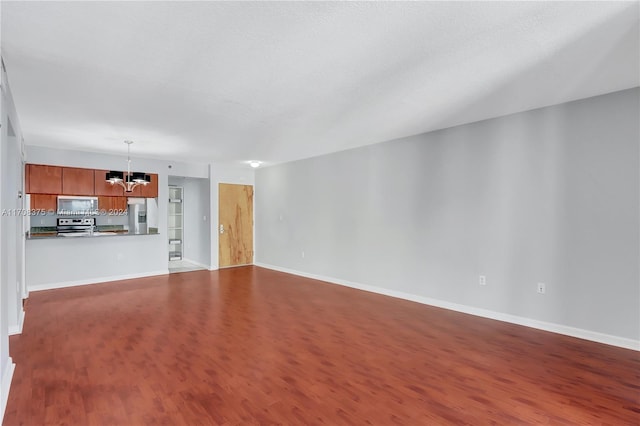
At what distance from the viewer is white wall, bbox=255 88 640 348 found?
10.7 ft

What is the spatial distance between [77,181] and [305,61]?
555 centimetres

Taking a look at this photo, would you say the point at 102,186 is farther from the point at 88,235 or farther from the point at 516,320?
the point at 516,320

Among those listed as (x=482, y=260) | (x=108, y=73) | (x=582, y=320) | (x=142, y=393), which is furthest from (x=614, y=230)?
(x=108, y=73)

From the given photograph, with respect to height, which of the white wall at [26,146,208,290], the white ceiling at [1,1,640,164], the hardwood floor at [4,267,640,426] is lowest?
the hardwood floor at [4,267,640,426]

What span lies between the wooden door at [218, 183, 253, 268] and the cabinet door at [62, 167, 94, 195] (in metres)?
2.56

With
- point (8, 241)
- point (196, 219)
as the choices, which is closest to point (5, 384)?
point (8, 241)

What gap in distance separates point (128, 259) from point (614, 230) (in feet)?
25.1

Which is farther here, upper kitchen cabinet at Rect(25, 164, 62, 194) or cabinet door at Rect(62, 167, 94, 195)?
cabinet door at Rect(62, 167, 94, 195)

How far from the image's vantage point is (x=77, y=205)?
6.04 meters

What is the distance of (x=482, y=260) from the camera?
420 cm

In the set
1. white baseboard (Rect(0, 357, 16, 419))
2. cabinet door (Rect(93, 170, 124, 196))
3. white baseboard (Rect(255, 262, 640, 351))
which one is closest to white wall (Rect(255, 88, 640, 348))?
white baseboard (Rect(255, 262, 640, 351))

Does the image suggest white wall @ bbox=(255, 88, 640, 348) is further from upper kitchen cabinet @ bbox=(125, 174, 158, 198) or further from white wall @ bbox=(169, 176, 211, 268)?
upper kitchen cabinet @ bbox=(125, 174, 158, 198)

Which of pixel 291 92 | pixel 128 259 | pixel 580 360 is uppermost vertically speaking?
pixel 291 92

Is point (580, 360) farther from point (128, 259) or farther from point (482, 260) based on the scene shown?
point (128, 259)
